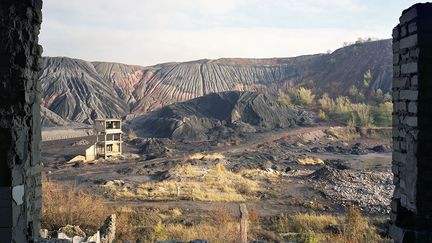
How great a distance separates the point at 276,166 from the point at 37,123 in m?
26.3

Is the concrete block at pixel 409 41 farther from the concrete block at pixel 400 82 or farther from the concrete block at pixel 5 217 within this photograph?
the concrete block at pixel 5 217

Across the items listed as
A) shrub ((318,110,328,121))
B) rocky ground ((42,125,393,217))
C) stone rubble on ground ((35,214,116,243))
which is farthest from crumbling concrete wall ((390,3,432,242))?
shrub ((318,110,328,121))

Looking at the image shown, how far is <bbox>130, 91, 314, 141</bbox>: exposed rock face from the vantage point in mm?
45656

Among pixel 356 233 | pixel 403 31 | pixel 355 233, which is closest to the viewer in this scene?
pixel 403 31

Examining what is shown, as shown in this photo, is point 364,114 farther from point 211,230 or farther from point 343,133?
point 211,230

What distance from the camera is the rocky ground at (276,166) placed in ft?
66.4

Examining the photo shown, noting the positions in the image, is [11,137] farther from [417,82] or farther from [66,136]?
[66,136]

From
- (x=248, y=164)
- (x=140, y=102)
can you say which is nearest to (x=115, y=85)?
(x=140, y=102)

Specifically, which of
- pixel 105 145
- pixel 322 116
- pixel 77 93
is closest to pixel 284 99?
pixel 322 116

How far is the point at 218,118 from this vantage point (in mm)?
51688

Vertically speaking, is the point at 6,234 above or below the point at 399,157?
below

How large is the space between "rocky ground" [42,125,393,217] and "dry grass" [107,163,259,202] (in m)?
0.54

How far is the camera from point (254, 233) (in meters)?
13.9

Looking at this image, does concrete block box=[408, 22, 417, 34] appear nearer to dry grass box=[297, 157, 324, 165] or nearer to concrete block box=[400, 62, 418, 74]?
concrete block box=[400, 62, 418, 74]
